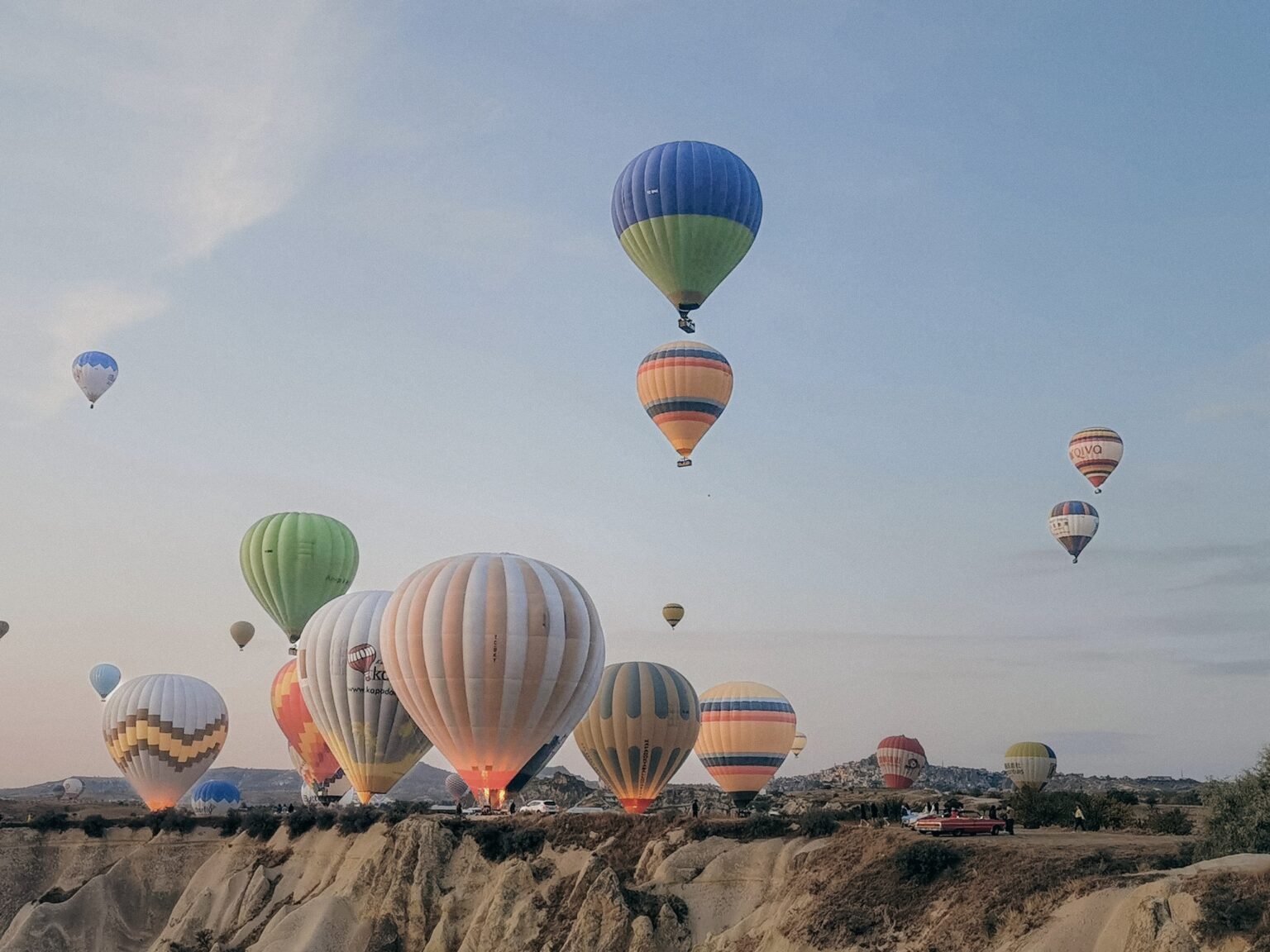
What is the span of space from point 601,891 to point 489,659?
13.5 meters

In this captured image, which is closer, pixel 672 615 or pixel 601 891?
pixel 601 891

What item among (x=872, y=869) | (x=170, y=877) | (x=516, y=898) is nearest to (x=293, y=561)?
(x=170, y=877)

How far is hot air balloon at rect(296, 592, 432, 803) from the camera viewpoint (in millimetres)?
64625

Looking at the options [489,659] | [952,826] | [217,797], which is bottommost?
[952,826]

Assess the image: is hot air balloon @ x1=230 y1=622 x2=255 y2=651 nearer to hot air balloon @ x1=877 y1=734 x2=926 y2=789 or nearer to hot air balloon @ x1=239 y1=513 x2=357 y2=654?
hot air balloon @ x1=239 y1=513 x2=357 y2=654

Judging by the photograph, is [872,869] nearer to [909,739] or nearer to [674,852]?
[674,852]

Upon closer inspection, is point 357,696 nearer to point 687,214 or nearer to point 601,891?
point 601,891

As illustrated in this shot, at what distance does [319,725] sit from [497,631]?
15872mm

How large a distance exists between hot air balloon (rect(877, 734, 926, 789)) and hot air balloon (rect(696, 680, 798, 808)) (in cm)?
3637

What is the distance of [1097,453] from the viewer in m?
88.0

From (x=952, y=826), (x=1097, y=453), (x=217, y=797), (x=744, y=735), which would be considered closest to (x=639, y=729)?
(x=744, y=735)

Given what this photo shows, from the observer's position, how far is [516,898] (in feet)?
165

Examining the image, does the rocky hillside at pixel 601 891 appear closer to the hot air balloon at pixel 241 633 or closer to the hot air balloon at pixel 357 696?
the hot air balloon at pixel 357 696

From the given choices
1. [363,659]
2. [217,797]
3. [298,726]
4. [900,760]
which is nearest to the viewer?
[363,659]
